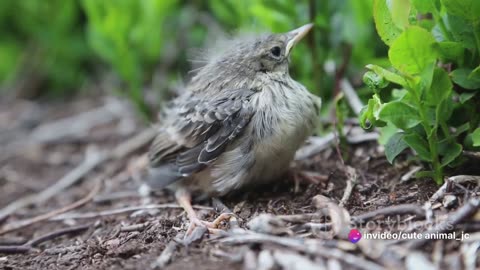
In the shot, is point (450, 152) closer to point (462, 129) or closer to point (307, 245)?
point (462, 129)

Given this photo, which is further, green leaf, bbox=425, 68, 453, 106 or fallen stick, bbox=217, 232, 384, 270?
green leaf, bbox=425, 68, 453, 106

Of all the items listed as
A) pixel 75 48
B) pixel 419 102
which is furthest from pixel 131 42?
pixel 419 102

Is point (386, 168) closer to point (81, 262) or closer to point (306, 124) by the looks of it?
point (306, 124)

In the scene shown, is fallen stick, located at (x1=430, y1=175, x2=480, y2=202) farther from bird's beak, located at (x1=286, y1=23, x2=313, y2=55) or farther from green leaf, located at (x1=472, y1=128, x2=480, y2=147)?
bird's beak, located at (x1=286, y1=23, x2=313, y2=55)

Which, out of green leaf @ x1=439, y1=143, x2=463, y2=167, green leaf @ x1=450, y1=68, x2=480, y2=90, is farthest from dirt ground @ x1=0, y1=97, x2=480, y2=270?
green leaf @ x1=450, y1=68, x2=480, y2=90

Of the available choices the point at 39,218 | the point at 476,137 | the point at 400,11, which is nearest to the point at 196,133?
the point at 39,218

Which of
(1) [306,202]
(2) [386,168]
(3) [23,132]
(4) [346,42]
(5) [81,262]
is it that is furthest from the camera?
(3) [23,132]
